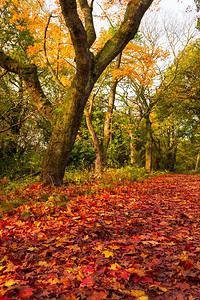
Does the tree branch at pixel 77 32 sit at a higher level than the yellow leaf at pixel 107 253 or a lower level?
higher

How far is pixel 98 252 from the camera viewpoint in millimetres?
2818

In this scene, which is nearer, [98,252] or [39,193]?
[98,252]

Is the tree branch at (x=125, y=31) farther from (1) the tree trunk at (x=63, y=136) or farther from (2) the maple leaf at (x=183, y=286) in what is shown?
(2) the maple leaf at (x=183, y=286)

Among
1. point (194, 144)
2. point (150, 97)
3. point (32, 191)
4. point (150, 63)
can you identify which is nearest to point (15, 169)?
point (32, 191)

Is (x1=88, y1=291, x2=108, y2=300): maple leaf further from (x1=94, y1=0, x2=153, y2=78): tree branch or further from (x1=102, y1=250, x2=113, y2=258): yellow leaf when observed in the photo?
(x1=94, y1=0, x2=153, y2=78): tree branch

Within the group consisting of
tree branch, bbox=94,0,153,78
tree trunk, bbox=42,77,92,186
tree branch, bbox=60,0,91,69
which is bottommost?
tree trunk, bbox=42,77,92,186

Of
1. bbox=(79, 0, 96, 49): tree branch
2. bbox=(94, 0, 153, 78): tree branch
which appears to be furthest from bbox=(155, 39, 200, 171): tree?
bbox=(94, 0, 153, 78): tree branch

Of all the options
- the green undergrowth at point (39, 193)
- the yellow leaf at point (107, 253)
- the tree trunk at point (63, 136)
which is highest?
the tree trunk at point (63, 136)

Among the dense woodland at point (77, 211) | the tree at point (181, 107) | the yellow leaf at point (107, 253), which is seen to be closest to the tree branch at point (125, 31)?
the dense woodland at point (77, 211)

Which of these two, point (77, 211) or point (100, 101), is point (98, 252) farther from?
point (100, 101)

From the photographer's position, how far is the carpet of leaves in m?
2.03

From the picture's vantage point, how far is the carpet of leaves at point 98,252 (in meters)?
2.03

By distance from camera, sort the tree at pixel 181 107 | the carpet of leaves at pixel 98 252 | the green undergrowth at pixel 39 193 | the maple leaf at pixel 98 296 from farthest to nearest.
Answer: the tree at pixel 181 107 < the green undergrowth at pixel 39 193 < the carpet of leaves at pixel 98 252 < the maple leaf at pixel 98 296

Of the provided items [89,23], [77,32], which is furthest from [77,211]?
[89,23]
